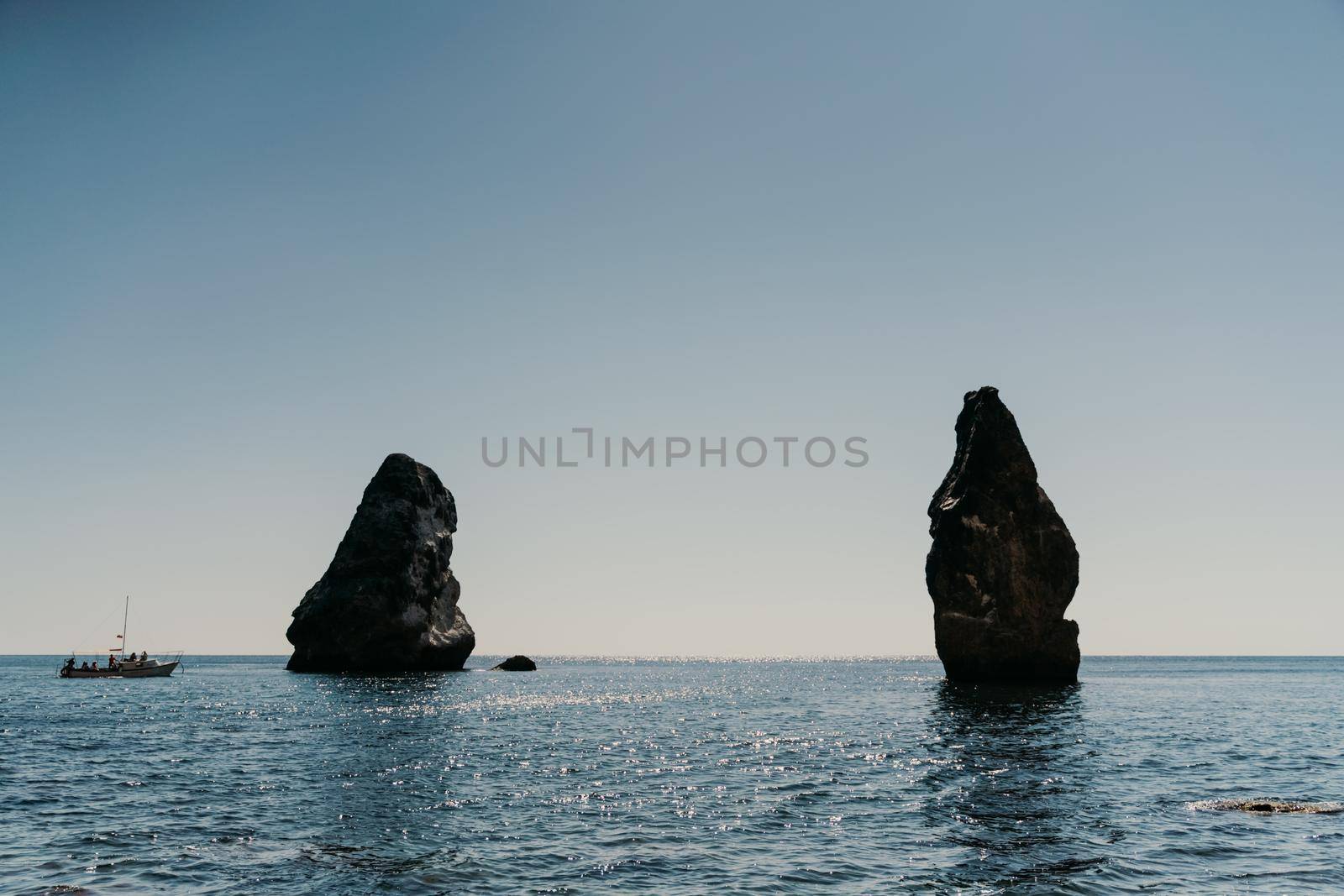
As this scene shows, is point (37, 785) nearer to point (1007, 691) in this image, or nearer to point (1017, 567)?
point (1007, 691)

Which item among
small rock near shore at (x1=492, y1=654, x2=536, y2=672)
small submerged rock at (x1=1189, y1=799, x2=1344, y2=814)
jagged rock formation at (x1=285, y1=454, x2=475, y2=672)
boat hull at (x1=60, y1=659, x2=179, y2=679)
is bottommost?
small rock near shore at (x1=492, y1=654, x2=536, y2=672)

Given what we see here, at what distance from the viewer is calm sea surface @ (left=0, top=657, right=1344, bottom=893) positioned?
1784 centimetres

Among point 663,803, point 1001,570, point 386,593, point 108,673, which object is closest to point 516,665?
point 386,593

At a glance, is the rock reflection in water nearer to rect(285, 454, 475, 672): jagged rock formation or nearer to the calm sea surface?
the calm sea surface

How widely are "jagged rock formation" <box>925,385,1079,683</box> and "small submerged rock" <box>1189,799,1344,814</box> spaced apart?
147 feet

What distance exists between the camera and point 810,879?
1727 centimetres

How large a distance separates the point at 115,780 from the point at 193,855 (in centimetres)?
1270

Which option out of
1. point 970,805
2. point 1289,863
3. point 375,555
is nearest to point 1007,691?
point 970,805

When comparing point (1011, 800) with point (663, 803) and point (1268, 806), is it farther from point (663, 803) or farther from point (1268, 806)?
point (663, 803)

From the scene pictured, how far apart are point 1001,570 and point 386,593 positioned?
201 ft

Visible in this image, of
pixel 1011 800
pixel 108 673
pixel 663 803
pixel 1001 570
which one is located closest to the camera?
pixel 663 803

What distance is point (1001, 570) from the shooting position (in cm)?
6962

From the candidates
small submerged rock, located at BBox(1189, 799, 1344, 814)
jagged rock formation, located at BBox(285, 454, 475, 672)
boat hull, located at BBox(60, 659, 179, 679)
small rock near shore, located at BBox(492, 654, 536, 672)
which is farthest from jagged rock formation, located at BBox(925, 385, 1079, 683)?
boat hull, located at BBox(60, 659, 179, 679)

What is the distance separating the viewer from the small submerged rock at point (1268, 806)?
24.2 metres
